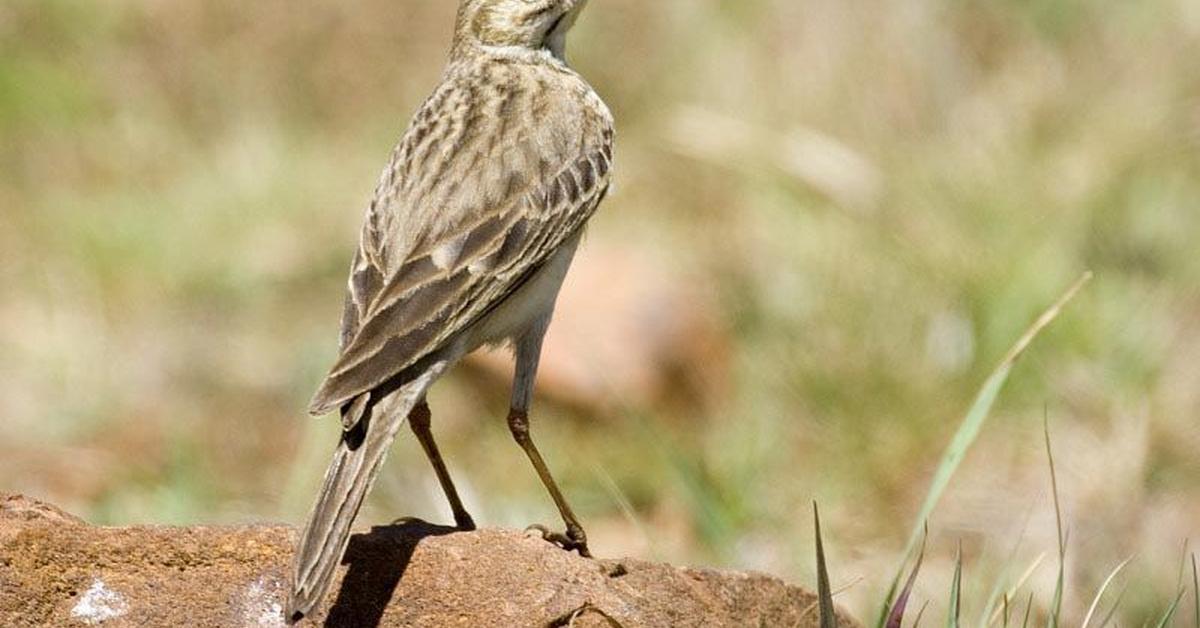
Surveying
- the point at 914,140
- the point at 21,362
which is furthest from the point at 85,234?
the point at 914,140

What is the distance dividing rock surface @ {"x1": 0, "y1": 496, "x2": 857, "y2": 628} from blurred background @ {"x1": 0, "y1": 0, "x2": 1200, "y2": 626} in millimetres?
1124

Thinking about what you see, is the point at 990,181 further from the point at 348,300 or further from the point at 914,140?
the point at 348,300

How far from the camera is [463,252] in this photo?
6.14 m

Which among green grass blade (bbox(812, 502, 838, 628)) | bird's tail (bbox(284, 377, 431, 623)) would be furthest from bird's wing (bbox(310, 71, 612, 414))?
green grass blade (bbox(812, 502, 838, 628))

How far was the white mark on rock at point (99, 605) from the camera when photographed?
16.7ft

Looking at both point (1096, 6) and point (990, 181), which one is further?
point (1096, 6)

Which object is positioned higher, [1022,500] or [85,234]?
[85,234]

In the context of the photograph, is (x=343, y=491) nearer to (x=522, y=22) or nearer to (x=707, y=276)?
(x=522, y=22)

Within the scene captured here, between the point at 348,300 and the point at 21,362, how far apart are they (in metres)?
5.79

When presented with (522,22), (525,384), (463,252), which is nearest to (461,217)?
(463,252)

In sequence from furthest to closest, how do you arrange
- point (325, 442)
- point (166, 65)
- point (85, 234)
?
point (166, 65) < point (85, 234) < point (325, 442)

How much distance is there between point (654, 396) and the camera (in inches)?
412

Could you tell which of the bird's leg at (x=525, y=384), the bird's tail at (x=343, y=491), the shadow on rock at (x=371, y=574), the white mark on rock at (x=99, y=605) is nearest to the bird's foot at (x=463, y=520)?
the bird's leg at (x=525, y=384)

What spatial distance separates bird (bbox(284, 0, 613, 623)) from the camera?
17.9ft
